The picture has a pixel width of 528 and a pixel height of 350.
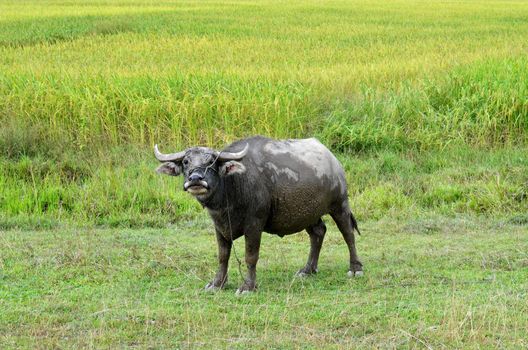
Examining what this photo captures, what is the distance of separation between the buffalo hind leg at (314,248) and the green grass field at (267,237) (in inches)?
4.0

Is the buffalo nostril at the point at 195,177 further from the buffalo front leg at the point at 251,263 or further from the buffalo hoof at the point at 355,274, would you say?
the buffalo hoof at the point at 355,274

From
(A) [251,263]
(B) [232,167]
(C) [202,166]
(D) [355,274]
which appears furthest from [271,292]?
(C) [202,166]

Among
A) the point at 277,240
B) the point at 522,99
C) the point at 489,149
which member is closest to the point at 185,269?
the point at 277,240

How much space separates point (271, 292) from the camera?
6.40 m

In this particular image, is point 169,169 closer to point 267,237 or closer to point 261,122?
point 267,237

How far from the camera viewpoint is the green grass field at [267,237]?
5504mm

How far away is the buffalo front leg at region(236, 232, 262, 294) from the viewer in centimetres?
640

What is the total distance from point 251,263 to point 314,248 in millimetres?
867

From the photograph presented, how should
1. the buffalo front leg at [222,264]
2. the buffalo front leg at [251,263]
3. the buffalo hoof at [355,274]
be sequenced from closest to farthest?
the buffalo front leg at [251,263], the buffalo front leg at [222,264], the buffalo hoof at [355,274]

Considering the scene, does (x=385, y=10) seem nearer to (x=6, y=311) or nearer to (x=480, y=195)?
(x=480, y=195)

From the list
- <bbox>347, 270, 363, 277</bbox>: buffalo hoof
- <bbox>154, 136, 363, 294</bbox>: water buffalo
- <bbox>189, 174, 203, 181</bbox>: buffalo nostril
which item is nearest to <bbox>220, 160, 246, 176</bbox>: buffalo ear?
<bbox>154, 136, 363, 294</bbox>: water buffalo

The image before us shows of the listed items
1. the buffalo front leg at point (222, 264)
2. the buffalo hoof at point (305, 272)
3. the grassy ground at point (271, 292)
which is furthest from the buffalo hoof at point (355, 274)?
the buffalo front leg at point (222, 264)

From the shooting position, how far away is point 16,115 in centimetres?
1272

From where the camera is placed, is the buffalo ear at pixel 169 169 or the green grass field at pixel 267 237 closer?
the green grass field at pixel 267 237
